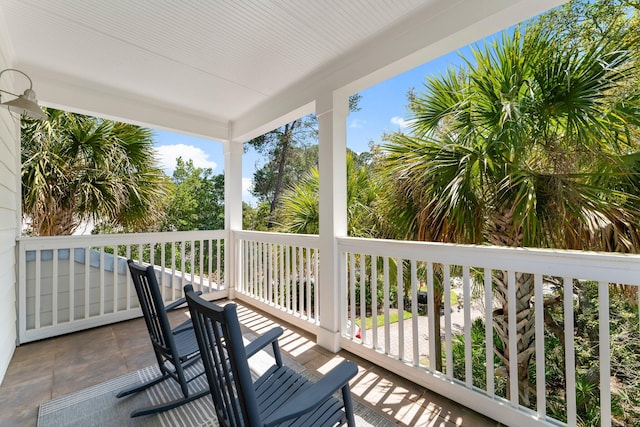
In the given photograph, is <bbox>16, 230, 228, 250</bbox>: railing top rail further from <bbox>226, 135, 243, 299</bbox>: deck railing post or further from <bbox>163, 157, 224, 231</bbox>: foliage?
<bbox>163, 157, 224, 231</bbox>: foliage

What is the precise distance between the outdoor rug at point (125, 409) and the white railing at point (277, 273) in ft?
3.57

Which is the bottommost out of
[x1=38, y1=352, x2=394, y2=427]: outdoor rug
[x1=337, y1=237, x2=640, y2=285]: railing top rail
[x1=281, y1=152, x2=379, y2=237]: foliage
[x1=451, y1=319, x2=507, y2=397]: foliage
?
[x1=451, y1=319, x2=507, y2=397]: foliage

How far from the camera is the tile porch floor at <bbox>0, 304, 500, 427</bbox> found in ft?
6.07

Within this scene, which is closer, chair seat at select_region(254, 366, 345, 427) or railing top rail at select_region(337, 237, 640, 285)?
chair seat at select_region(254, 366, 345, 427)

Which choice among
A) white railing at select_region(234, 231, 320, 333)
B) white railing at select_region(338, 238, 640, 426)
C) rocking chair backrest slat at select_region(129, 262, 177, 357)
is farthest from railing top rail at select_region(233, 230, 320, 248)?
rocking chair backrest slat at select_region(129, 262, 177, 357)

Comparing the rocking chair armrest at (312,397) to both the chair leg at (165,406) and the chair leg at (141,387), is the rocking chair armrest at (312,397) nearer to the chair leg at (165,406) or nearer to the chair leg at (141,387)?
the chair leg at (165,406)

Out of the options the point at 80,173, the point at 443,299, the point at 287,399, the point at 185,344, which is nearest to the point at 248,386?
the point at 287,399

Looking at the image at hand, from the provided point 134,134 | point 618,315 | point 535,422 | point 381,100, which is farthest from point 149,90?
point 381,100

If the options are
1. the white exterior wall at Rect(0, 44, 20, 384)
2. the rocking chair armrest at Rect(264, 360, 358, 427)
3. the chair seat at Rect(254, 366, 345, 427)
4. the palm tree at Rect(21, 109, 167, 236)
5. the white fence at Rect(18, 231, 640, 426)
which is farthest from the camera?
the palm tree at Rect(21, 109, 167, 236)

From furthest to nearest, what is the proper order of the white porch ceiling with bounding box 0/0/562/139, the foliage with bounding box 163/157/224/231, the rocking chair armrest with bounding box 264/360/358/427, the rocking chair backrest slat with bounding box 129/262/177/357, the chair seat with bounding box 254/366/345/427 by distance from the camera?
the foliage with bounding box 163/157/224/231, the white porch ceiling with bounding box 0/0/562/139, the rocking chair backrest slat with bounding box 129/262/177/357, the chair seat with bounding box 254/366/345/427, the rocking chair armrest with bounding box 264/360/358/427

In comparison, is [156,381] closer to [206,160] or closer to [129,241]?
[129,241]

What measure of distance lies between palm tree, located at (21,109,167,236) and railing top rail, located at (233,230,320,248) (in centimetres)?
176

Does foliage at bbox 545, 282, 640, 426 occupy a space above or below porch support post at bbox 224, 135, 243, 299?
below

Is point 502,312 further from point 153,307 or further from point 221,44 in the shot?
point 221,44
